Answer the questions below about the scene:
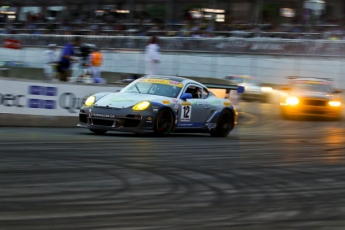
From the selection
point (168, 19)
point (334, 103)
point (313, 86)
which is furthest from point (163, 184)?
point (168, 19)

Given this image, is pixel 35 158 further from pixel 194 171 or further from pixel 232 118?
pixel 232 118

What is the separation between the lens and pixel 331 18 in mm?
31266

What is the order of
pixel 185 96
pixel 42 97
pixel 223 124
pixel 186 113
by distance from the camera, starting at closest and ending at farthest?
pixel 185 96, pixel 186 113, pixel 223 124, pixel 42 97

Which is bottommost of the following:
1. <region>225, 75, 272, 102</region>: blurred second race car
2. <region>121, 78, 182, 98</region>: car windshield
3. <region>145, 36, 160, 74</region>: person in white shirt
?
<region>225, 75, 272, 102</region>: blurred second race car

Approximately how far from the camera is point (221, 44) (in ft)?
111

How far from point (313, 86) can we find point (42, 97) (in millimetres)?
10200

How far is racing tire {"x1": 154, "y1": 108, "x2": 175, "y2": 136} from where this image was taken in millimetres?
12625

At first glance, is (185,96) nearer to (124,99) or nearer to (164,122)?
(164,122)

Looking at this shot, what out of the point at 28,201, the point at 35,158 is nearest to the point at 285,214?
the point at 28,201

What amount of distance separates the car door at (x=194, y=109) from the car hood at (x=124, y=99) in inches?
Result: 21.2

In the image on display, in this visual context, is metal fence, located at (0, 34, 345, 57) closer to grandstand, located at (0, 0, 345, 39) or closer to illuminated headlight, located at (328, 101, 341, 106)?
grandstand, located at (0, 0, 345, 39)

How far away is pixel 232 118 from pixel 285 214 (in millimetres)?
9139

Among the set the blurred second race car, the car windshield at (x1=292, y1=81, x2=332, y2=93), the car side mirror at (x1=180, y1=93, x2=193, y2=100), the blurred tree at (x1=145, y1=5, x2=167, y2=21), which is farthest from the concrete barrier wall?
the car side mirror at (x1=180, y1=93, x2=193, y2=100)

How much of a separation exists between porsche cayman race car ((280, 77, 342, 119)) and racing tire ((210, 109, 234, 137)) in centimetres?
679
